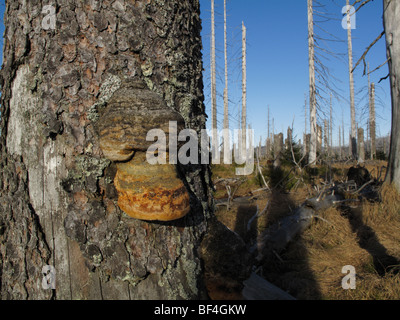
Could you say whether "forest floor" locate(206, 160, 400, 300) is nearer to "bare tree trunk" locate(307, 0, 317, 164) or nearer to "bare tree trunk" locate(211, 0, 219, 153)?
"bare tree trunk" locate(307, 0, 317, 164)

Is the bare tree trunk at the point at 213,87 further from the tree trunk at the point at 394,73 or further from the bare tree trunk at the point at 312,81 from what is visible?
the tree trunk at the point at 394,73

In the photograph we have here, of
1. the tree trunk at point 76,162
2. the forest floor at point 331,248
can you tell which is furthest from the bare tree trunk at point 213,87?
the tree trunk at point 76,162

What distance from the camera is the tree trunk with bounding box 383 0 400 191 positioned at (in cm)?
547

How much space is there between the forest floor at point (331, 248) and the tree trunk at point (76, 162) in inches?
21.9

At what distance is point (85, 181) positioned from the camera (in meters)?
1.20

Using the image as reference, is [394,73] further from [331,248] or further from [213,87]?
[213,87]

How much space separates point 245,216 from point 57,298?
15.2ft

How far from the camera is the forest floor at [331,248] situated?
2709 mm

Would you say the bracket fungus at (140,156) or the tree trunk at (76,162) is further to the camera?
the tree trunk at (76,162)

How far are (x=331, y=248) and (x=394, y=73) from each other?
14.6ft

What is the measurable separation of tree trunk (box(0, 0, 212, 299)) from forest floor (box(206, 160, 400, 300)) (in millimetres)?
556

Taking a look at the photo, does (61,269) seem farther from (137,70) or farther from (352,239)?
(352,239)

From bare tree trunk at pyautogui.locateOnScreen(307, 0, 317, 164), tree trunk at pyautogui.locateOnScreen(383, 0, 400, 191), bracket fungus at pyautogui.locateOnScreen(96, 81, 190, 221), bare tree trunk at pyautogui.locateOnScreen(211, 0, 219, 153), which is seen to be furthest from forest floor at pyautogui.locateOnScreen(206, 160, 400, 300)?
bare tree trunk at pyautogui.locateOnScreen(211, 0, 219, 153)

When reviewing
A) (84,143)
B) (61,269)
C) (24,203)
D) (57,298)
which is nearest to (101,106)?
(84,143)
